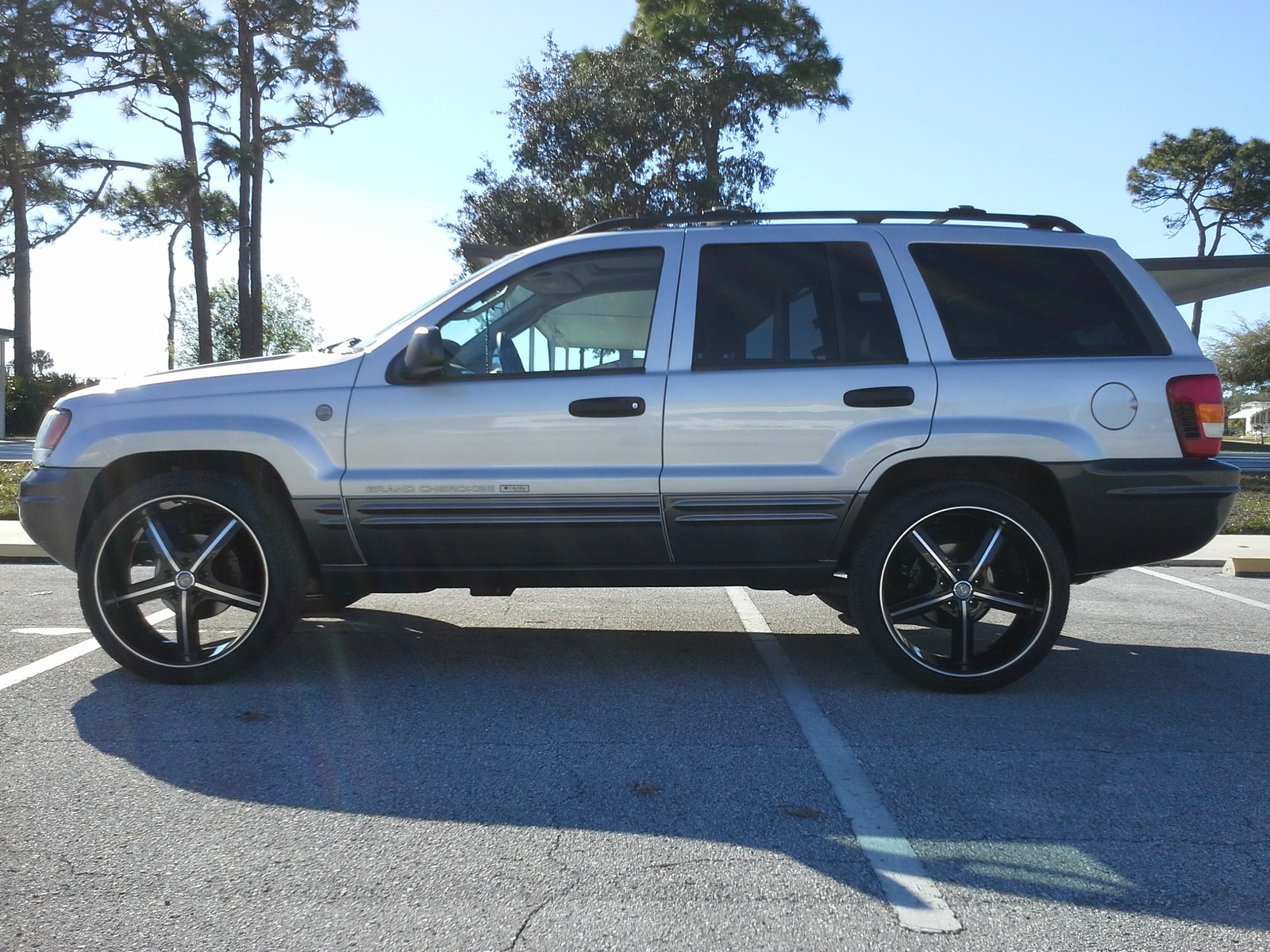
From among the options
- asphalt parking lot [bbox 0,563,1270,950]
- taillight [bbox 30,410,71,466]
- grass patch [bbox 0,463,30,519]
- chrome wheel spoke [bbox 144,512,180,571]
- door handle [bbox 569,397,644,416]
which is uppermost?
door handle [bbox 569,397,644,416]

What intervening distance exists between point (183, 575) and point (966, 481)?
3337mm

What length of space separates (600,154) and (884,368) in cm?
2932

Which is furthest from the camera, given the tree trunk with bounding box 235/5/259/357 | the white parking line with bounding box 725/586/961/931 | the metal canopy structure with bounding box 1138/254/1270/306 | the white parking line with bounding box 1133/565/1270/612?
the tree trunk with bounding box 235/5/259/357

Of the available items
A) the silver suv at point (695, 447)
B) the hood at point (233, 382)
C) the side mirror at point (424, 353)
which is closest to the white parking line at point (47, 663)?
the silver suv at point (695, 447)

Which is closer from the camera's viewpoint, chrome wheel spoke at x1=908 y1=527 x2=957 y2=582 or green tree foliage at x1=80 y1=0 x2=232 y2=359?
chrome wheel spoke at x1=908 y1=527 x2=957 y2=582

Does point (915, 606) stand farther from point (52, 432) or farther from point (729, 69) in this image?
point (729, 69)

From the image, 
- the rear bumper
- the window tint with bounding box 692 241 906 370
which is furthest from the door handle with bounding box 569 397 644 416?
the rear bumper

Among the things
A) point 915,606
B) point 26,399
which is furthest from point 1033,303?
point 26,399

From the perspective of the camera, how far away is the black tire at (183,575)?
482 cm

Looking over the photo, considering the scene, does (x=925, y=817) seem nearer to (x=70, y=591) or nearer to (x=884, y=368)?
(x=884, y=368)

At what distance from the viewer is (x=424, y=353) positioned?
183 inches

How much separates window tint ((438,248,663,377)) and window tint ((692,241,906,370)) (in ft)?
0.87

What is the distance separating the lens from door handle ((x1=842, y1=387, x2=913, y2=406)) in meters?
4.77

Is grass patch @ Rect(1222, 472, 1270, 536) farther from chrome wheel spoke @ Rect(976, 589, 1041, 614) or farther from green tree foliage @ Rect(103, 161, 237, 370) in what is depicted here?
green tree foliage @ Rect(103, 161, 237, 370)
